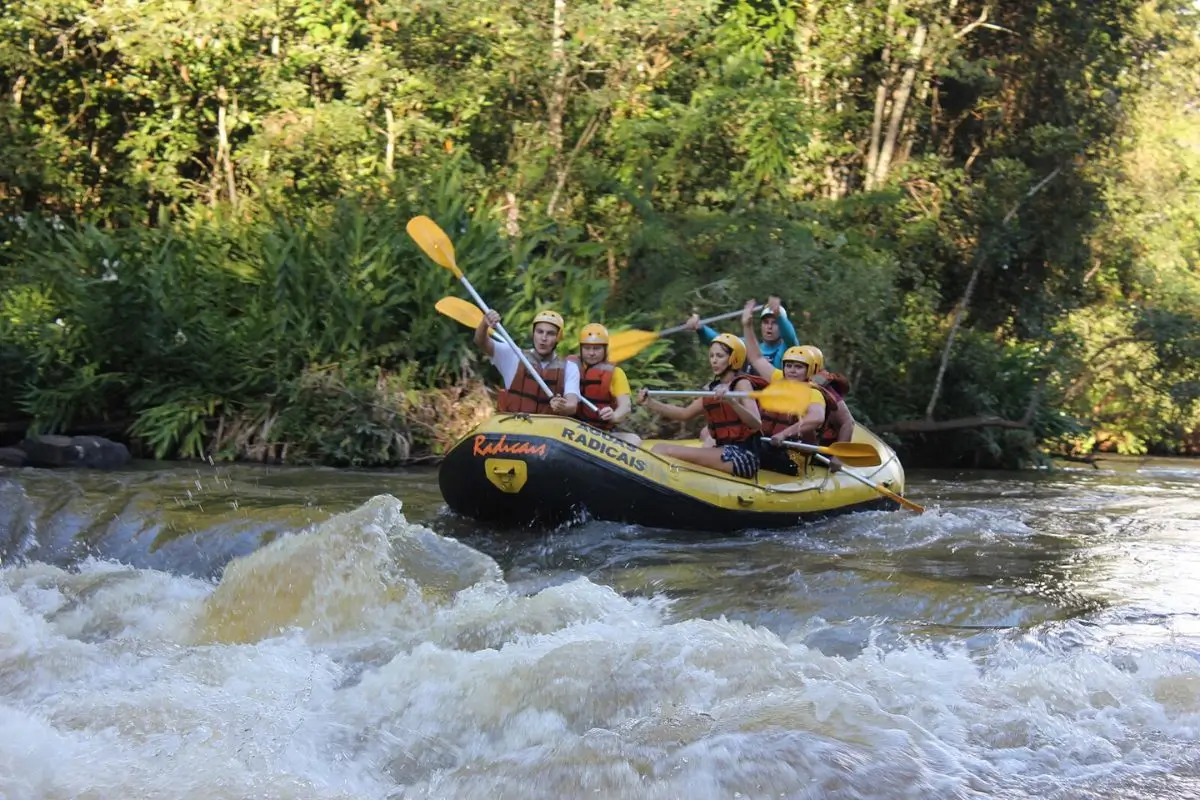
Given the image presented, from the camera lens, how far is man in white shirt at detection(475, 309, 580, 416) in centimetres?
677

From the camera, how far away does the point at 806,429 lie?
7.05 m

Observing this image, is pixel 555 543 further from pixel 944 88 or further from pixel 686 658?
pixel 944 88

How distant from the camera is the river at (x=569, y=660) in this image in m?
3.29

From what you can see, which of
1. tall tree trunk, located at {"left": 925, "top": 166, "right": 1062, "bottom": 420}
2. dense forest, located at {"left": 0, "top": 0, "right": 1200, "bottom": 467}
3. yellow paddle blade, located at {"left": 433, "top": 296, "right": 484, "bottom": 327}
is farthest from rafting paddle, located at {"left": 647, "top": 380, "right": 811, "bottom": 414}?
tall tree trunk, located at {"left": 925, "top": 166, "right": 1062, "bottom": 420}

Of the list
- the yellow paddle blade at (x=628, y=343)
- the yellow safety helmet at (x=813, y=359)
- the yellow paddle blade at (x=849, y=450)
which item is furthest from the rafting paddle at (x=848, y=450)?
the yellow paddle blade at (x=628, y=343)

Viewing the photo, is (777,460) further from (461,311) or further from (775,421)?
(461,311)

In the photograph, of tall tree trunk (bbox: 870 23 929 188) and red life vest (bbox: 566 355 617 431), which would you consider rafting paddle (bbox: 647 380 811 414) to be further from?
tall tree trunk (bbox: 870 23 929 188)

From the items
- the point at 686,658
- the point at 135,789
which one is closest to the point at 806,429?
the point at 686,658

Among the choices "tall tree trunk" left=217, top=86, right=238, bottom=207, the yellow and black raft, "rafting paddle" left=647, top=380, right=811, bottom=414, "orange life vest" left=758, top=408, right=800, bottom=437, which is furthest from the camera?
"tall tree trunk" left=217, top=86, right=238, bottom=207

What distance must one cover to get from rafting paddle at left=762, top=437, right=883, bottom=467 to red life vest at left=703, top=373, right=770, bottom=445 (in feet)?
0.39

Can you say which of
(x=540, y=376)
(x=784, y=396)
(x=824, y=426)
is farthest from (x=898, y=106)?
(x=540, y=376)

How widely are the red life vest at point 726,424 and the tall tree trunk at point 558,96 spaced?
515 centimetres

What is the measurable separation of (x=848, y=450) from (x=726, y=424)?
732mm

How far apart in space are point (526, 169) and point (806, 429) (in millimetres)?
5480
